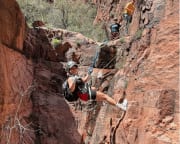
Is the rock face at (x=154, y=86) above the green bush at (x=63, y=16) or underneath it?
underneath

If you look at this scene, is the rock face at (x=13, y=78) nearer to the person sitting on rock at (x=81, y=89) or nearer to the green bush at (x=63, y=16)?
the person sitting on rock at (x=81, y=89)

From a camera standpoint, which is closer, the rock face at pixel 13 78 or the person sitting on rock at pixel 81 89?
the person sitting on rock at pixel 81 89

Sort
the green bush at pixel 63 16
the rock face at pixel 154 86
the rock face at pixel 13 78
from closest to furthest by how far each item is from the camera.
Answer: the rock face at pixel 154 86 < the rock face at pixel 13 78 < the green bush at pixel 63 16

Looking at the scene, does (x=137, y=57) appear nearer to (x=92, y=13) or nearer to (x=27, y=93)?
(x=27, y=93)

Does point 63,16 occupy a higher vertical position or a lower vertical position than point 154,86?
higher

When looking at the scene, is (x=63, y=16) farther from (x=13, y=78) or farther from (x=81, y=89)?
(x=81, y=89)

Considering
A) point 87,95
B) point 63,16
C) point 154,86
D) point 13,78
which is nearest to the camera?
point 154,86

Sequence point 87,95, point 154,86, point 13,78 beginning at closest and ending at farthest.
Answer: point 154,86, point 87,95, point 13,78

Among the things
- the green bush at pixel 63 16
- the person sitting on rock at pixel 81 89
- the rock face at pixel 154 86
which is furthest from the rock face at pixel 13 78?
the green bush at pixel 63 16

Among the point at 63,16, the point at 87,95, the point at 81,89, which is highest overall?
the point at 63,16

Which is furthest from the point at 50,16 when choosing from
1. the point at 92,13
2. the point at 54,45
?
the point at 54,45

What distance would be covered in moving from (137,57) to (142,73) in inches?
41.0

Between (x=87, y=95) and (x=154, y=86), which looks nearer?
(x=154, y=86)

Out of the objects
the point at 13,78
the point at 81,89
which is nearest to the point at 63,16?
the point at 13,78
